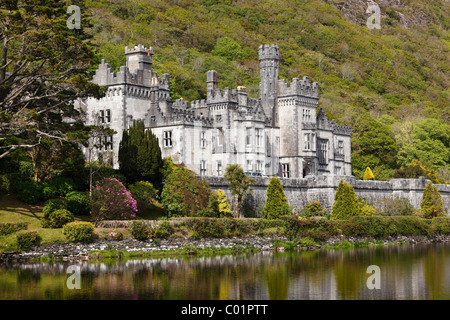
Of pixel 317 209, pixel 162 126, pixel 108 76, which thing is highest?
pixel 108 76

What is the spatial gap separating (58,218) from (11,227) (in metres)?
3.26

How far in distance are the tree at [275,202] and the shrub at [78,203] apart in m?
16.0

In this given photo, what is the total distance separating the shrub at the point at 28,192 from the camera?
52969 mm

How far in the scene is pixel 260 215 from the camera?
213ft

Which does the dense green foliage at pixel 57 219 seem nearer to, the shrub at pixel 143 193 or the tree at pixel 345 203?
the shrub at pixel 143 193

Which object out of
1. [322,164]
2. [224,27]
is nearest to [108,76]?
[322,164]

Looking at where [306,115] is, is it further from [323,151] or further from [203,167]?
[203,167]

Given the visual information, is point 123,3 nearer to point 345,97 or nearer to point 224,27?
point 224,27

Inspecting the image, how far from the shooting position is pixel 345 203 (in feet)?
218

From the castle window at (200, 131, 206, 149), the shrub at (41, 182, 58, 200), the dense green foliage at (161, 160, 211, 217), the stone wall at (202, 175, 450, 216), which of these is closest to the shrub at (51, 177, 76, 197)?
the shrub at (41, 182, 58, 200)

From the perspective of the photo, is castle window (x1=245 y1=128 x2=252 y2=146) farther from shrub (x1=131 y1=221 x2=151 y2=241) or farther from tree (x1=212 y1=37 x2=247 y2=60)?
tree (x1=212 y1=37 x2=247 y2=60)

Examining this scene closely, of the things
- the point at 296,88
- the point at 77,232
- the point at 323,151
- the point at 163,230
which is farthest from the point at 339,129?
the point at 77,232

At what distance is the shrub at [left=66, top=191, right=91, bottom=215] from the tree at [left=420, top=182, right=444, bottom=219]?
34268 mm
